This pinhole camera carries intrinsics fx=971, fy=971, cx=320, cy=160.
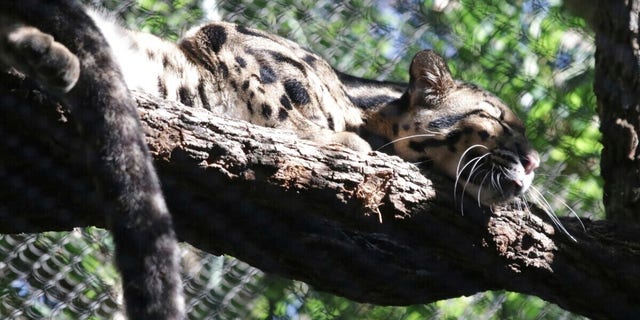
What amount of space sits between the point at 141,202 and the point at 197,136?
0.89ft

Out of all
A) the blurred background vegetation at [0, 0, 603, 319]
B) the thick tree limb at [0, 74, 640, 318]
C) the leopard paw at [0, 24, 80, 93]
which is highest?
the leopard paw at [0, 24, 80, 93]

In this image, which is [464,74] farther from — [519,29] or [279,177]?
[279,177]

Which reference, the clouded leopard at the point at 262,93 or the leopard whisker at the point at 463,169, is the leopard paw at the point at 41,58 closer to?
the clouded leopard at the point at 262,93

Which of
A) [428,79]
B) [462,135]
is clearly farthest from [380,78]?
[462,135]

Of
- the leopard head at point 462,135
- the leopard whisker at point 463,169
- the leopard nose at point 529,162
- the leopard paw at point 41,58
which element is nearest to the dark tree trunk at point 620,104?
the leopard head at point 462,135

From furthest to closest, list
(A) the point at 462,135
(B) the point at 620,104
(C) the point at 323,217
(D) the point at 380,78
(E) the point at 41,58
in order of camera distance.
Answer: (D) the point at 380,78
(B) the point at 620,104
(A) the point at 462,135
(C) the point at 323,217
(E) the point at 41,58

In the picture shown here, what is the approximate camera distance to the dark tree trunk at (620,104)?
8.77 ft

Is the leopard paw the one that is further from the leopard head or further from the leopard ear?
the leopard ear

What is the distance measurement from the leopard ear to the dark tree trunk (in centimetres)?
50

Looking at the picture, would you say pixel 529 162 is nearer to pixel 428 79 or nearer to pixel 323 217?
pixel 428 79

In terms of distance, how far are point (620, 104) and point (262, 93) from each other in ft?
3.41

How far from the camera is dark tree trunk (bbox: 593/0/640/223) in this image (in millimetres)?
2672

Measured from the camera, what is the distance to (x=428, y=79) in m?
2.53

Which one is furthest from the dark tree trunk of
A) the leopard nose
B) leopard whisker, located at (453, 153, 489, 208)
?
leopard whisker, located at (453, 153, 489, 208)
